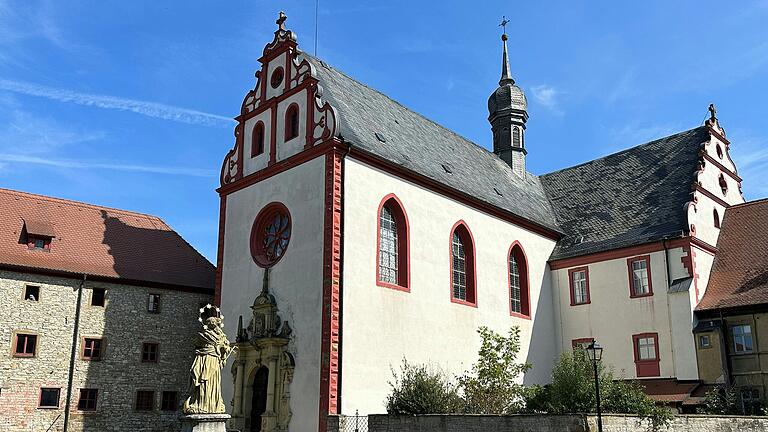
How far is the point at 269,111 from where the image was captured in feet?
76.6

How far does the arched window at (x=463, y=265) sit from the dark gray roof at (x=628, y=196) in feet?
17.5

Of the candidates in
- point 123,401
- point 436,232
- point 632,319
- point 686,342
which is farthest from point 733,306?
point 123,401

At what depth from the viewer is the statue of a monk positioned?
1566cm

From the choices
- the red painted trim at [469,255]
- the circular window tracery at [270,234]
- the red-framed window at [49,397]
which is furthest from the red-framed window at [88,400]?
the red painted trim at [469,255]

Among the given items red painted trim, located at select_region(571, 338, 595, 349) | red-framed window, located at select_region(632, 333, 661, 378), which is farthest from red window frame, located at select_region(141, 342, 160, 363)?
red-framed window, located at select_region(632, 333, 661, 378)

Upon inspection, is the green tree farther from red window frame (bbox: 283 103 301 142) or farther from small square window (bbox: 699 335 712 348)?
red window frame (bbox: 283 103 301 142)

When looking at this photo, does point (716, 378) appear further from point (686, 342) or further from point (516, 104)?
point (516, 104)

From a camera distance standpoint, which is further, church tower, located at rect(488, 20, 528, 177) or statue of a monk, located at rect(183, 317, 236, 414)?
church tower, located at rect(488, 20, 528, 177)

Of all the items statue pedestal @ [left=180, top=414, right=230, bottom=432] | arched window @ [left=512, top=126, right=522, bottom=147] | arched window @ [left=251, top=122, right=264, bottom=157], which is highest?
arched window @ [left=512, top=126, right=522, bottom=147]

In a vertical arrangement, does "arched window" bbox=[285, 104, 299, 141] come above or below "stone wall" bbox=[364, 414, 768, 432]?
above

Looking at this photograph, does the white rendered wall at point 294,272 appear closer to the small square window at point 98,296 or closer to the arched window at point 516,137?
the small square window at point 98,296

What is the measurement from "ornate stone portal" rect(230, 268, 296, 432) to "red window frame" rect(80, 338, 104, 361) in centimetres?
490

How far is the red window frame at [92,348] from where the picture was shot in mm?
22955

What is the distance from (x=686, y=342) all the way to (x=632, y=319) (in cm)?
217
